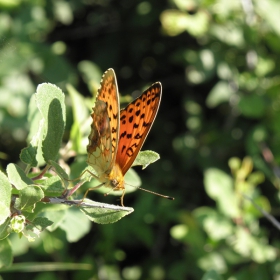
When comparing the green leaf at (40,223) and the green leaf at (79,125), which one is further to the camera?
the green leaf at (79,125)

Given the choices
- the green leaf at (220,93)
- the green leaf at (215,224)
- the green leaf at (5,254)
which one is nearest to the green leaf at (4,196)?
the green leaf at (5,254)

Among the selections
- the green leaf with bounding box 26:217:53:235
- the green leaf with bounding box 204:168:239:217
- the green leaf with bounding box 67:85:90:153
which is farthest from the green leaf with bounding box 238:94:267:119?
the green leaf with bounding box 26:217:53:235

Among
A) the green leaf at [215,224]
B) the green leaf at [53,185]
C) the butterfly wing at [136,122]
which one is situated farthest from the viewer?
the green leaf at [215,224]

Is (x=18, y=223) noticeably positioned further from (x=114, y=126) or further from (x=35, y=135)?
(x=114, y=126)

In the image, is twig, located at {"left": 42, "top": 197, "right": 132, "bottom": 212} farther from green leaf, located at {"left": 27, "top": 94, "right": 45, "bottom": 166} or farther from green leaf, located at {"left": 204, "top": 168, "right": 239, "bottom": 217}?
green leaf, located at {"left": 204, "top": 168, "right": 239, "bottom": 217}

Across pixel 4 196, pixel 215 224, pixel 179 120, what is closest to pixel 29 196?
pixel 4 196

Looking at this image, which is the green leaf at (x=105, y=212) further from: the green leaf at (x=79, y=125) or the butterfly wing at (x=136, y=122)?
the green leaf at (x=79, y=125)

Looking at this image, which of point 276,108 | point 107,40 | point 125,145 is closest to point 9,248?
point 125,145
